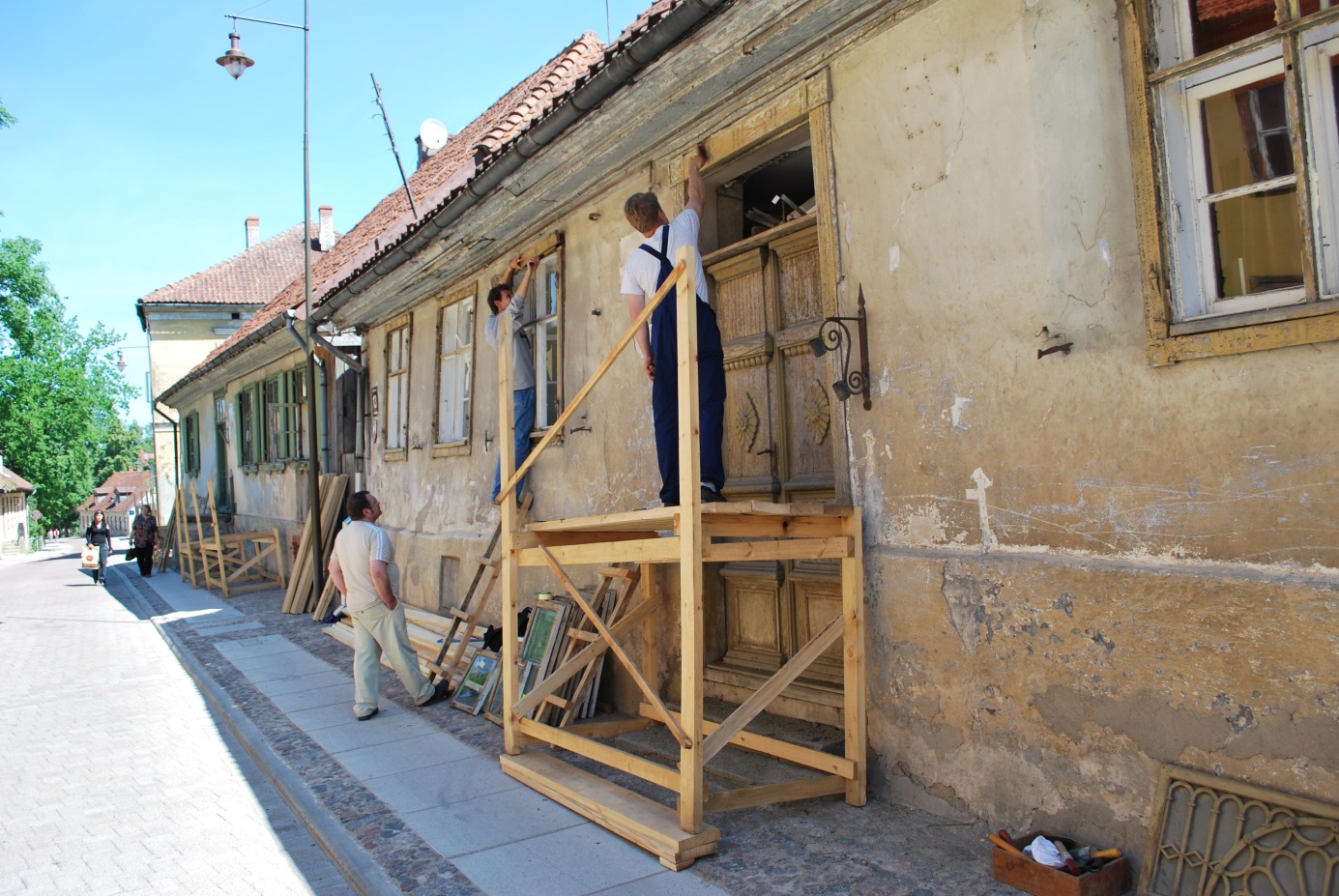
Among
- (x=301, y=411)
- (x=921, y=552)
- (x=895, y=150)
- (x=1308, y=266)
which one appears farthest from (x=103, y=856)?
(x=301, y=411)

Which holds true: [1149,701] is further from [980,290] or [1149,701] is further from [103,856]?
[103,856]

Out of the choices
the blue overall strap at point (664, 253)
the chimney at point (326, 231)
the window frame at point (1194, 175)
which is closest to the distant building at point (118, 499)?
the chimney at point (326, 231)

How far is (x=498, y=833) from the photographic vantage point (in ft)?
13.5

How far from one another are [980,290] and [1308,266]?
119cm

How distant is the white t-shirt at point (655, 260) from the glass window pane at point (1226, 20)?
85.3 inches

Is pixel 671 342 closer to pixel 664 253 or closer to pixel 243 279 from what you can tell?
pixel 664 253

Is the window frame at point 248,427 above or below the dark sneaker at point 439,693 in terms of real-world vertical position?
above

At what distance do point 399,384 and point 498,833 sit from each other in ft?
24.9

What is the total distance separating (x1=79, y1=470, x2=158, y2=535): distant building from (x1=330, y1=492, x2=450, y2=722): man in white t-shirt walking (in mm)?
76758

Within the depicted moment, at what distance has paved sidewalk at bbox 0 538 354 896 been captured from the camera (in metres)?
3.96

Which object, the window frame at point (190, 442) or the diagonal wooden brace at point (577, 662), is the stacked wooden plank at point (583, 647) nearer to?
the diagonal wooden brace at point (577, 662)

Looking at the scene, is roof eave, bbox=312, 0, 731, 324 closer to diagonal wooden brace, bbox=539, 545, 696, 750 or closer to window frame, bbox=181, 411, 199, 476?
diagonal wooden brace, bbox=539, 545, 696, 750

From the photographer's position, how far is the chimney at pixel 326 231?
88.8 ft

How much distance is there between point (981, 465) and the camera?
12.5 feet
